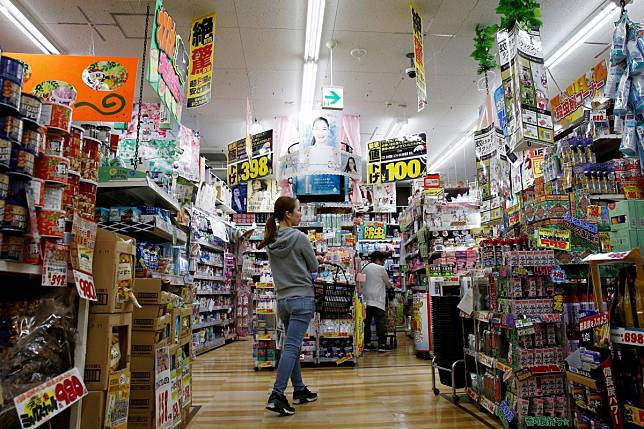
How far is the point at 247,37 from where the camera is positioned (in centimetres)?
688

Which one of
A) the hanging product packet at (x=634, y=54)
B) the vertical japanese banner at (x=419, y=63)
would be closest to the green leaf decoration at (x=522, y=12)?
the hanging product packet at (x=634, y=54)

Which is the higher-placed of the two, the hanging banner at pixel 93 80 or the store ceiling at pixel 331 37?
the store ceiling at pixel 331 37

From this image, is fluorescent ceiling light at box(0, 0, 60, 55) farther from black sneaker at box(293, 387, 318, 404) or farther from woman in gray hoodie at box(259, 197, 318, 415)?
black sneaker at box(293, 387, 318, 404)

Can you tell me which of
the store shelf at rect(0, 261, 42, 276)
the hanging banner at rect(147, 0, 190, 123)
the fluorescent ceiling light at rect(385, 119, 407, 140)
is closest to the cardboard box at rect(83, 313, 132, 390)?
the store shelf at rect(0, 261, 42, 276)

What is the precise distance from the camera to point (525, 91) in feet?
11.6

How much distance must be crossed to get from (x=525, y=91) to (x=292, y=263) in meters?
2.39

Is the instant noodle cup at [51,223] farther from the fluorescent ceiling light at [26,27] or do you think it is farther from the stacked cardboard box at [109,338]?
the fluorescent ceiling light at [26,27]

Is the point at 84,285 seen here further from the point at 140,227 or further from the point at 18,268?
the point at 140,227

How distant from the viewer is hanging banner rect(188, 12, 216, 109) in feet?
18.8

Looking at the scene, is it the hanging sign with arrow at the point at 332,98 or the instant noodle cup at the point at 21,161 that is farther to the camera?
the hanging sign with arrow at the point at 332,98

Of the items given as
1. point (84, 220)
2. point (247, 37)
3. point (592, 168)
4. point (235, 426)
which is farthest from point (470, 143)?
point (84, 220)

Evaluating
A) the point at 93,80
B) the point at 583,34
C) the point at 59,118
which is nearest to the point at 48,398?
the point at 59,118

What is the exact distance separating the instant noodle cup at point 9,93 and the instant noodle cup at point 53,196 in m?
0.29

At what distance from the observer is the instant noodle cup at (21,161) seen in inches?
55.3
